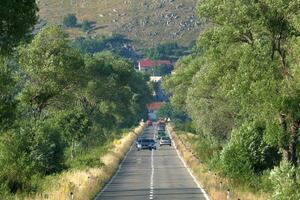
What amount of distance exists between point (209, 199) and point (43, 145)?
11718 mm

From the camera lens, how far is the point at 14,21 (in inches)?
721

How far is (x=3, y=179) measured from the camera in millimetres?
31312

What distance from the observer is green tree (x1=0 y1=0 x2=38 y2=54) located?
17.8 m

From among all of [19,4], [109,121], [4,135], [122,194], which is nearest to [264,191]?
[122,194]

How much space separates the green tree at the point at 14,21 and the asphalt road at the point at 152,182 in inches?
536

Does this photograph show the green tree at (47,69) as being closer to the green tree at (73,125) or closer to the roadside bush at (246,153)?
the green tree at (73,125)

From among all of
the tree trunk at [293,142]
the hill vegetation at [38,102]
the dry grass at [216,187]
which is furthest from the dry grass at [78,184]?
the tree trunk at [293,142]

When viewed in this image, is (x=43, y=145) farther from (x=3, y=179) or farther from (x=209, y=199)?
(x=209, y=199)

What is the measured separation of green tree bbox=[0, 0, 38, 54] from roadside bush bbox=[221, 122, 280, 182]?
56.2 ft

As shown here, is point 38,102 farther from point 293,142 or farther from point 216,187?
point 293,142

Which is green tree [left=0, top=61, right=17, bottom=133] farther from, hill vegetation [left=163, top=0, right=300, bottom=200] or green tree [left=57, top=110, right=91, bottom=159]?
green tree [left=57, top=110, right=91, bottom=159]

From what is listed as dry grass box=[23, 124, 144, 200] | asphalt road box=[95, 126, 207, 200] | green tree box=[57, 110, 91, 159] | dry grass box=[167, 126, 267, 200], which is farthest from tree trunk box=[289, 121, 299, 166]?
green tree box=[57, 110, 91, 159]

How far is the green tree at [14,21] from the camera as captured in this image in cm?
1781

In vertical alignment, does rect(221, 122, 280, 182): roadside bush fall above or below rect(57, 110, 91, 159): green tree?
below
